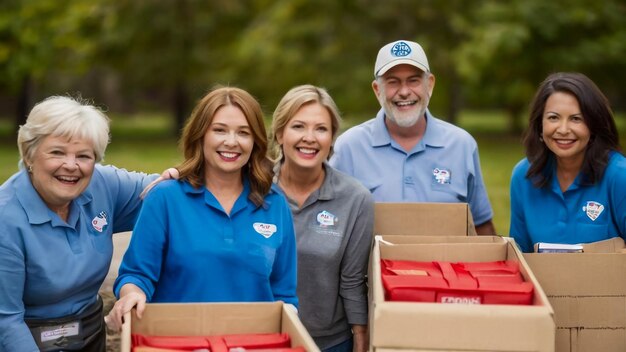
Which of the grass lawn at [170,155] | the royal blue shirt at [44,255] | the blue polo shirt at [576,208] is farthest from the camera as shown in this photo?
the grass lawn at [170,155]

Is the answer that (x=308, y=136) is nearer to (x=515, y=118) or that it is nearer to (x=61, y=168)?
(x=61, y=168)

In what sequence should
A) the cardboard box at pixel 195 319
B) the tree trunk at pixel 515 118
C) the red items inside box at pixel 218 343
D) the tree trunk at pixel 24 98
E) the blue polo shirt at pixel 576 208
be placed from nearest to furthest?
the red items inside box at pixel 218 343, the cardboard box at pixel 195 319, the blue polo shirt at pixel 576 208, the tree trunk at pixel 515 118, the tree trunk at pixel 24 98

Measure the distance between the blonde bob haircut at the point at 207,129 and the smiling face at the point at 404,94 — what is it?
3.75ft

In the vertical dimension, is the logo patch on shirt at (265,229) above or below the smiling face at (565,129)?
below

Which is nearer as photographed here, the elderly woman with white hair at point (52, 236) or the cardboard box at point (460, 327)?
the cardboard box at point (460, 327)

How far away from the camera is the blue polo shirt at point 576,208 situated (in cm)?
385

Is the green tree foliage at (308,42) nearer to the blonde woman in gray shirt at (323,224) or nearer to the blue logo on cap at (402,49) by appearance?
the blue logo on cap at (402,49)

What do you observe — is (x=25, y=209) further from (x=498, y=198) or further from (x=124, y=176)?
(x=498, y=198)

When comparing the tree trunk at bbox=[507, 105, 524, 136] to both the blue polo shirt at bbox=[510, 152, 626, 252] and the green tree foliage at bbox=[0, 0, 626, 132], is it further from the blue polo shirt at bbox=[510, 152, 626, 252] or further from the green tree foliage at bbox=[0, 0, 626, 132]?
the blue polo shirt at bbox=[510, 152, 626, 252]

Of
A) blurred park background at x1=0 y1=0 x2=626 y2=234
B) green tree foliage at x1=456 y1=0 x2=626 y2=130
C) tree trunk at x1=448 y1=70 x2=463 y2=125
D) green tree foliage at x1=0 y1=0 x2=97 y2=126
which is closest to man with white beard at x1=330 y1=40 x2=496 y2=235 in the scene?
blurred park background at x1=0 y1=0 x2=626 y2=234

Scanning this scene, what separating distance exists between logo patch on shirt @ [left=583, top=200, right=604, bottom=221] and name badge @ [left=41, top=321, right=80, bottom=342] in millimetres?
2188

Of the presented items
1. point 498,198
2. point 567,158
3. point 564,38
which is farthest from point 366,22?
point 567,158

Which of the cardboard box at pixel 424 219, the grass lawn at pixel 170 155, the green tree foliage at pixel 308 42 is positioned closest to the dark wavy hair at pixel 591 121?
the cardboard box at pixel 424 219

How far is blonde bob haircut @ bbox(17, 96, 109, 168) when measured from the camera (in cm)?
329
